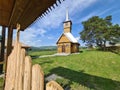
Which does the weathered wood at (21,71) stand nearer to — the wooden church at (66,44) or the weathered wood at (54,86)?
the weathered wood at (54,86)

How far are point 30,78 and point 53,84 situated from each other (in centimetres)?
62

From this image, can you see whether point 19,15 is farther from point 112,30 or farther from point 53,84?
point 112,30

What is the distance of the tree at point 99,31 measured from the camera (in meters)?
38.2

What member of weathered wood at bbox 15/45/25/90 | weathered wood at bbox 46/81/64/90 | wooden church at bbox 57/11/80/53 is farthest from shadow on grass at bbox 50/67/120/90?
wooden church at bbox 57/11/80/53

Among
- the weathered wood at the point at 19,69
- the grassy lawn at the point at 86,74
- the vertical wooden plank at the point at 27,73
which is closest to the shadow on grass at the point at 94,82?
the grassy lawn at the point at 86,74

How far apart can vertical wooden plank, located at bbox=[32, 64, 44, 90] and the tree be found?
38.5 m

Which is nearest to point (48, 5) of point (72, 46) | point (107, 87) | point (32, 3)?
point (32, 3)

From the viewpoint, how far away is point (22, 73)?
204 centimetres

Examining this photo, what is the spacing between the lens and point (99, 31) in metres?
39.8

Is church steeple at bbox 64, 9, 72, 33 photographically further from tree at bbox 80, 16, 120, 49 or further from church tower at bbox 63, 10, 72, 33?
tree at bbox 80, 16, 120, 49

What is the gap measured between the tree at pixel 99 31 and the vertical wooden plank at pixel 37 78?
38532 millimetres

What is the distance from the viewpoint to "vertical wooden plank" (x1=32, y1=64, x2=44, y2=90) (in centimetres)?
155

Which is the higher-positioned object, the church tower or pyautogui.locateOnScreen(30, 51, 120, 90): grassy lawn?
the church tower

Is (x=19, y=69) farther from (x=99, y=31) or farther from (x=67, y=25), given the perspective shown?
(x=99, y=31)
